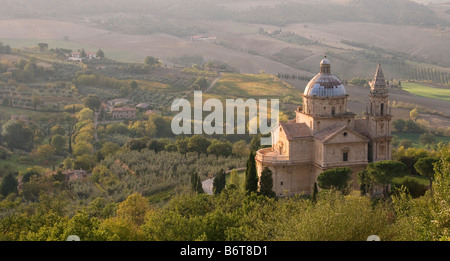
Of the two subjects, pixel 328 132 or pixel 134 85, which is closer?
pixel 328 132

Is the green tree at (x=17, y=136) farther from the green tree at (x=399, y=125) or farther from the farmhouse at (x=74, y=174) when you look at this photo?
the green tree at (x=399, y=125)

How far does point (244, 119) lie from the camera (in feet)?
294

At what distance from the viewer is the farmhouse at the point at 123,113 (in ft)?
320

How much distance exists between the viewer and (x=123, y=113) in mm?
97938

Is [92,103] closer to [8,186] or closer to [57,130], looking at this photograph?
[57,130]

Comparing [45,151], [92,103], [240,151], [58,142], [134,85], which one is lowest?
[45,151]

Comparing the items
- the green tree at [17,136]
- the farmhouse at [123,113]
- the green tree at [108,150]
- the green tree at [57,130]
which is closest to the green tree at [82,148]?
the green tree at [108,150]

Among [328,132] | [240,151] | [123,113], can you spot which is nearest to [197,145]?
[240,151]

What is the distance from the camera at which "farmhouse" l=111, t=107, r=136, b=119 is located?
97.6 m

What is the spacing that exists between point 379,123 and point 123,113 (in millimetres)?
58761

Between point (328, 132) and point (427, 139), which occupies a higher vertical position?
point (328, 132)

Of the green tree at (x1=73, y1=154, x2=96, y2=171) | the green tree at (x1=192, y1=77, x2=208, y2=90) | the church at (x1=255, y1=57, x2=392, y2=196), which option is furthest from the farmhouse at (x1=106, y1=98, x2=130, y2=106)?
the church at (x1=255, y1=57, x2=392, y2=196)
